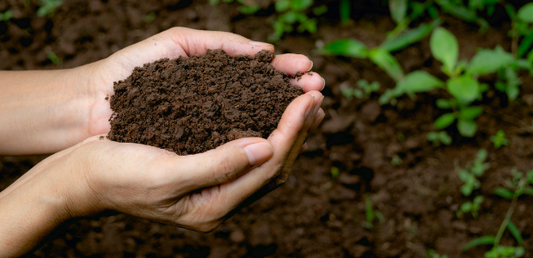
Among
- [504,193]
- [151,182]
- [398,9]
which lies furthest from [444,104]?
[151,182]

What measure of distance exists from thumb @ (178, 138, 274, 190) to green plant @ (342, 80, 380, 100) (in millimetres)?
1462

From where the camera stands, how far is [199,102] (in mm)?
1606

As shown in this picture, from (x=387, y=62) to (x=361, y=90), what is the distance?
27 cm

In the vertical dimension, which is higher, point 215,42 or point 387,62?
point 215,42

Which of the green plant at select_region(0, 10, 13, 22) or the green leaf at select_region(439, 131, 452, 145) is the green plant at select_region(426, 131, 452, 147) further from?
the green plant at select_region(0, 10, 13, 22)

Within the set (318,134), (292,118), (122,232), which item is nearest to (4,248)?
(122,232)

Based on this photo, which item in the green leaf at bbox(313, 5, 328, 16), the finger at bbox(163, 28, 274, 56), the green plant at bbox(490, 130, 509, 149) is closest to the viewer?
the finger at bbox(163, 28, 274, 56)

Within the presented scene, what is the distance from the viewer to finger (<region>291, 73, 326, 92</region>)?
1738mm

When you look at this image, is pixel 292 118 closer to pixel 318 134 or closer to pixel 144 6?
pixel 318 134

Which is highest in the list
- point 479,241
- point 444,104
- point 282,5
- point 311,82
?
point 282,5

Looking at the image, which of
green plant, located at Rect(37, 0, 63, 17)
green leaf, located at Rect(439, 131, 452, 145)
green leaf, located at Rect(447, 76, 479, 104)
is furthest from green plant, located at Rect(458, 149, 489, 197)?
green plant, located at Rect(37, 0, 63, 17)

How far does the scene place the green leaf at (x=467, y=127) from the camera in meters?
2.39

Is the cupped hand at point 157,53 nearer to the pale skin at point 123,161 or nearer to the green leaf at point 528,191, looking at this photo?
the pale skin at point 123,161

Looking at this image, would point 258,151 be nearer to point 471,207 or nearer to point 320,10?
point 471,207
